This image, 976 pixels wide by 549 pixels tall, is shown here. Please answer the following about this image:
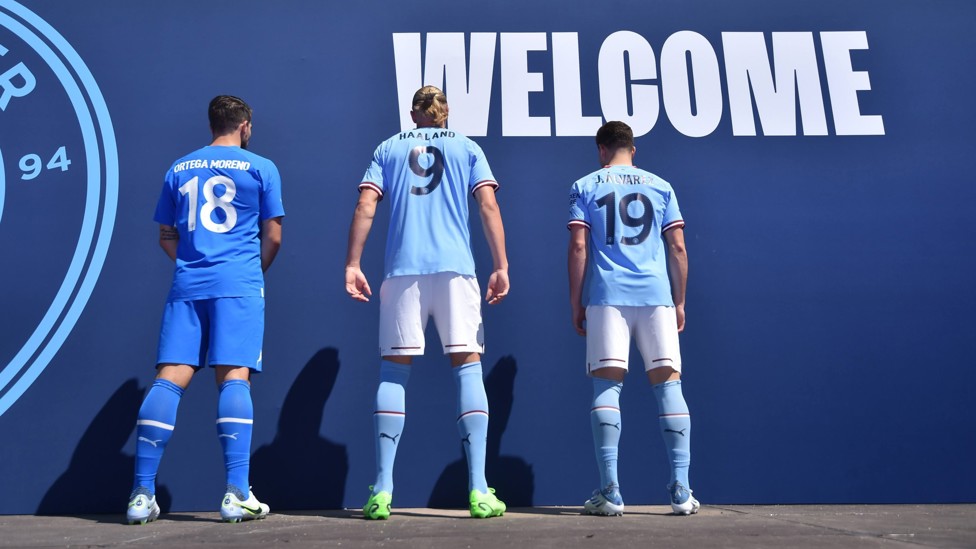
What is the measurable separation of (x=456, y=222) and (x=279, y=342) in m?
1.21

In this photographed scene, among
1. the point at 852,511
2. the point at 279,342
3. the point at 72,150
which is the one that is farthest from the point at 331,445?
the point at 852,511

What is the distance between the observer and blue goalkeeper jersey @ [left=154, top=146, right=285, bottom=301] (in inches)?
147

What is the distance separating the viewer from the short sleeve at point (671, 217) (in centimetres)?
414

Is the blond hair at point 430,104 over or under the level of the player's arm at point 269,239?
over

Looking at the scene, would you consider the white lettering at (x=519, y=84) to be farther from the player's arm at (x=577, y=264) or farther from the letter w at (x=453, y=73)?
the player's arm at (x=577, y=264)

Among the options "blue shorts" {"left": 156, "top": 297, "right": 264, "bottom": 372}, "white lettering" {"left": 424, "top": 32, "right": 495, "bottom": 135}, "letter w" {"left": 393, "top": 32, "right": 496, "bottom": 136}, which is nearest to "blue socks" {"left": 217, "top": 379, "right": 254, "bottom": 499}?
"blue shorts" {"left": 156, "top": 297, "right": 264, "bottom": 372}

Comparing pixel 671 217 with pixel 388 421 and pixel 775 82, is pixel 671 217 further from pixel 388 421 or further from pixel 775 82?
pixel 388 421

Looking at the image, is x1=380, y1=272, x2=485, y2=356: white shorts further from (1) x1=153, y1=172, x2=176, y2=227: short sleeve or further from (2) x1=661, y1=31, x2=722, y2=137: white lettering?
(2) x1=661, y1=31, x2=722, y2=137: white lettering

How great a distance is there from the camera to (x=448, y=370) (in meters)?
4.46

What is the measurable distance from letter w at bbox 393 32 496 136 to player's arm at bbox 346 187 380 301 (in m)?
0.88

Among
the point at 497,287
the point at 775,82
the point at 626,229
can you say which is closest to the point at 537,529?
the point at 497,287

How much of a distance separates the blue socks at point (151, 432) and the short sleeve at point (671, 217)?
2.35m

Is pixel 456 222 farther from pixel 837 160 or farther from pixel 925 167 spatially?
pixel 925 167

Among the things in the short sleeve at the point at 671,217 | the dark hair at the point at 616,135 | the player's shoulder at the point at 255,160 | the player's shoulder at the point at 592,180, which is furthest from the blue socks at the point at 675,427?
the player's shoulder at the point at 255,160
